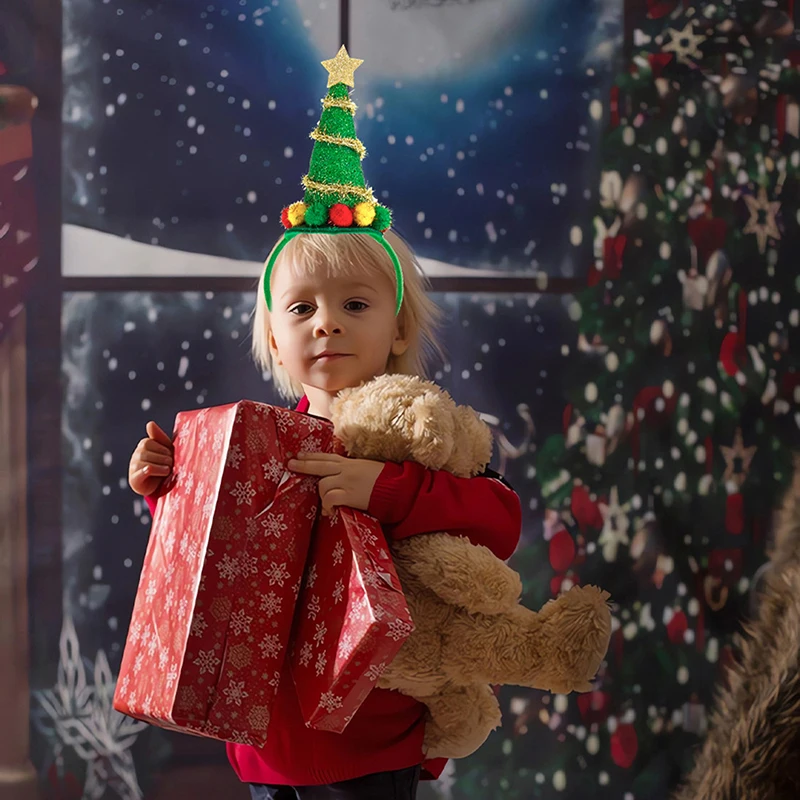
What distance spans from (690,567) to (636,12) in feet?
3.73

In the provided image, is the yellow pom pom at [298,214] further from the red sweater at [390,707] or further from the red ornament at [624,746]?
the red ornament at [624,746]

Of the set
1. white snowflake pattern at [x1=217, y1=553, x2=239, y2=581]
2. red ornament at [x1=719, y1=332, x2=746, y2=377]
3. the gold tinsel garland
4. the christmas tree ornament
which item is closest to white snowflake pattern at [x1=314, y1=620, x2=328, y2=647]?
white snowflake pattern at [x1=217, y1=553, x2=239, y2=581]

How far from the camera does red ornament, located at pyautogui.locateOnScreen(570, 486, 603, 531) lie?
194 centimetres

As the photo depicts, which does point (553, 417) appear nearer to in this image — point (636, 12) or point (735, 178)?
point (735, 178)

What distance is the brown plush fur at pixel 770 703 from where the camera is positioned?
474mm

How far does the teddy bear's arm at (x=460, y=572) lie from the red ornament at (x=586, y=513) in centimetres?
87

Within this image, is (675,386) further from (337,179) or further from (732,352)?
(337,179)

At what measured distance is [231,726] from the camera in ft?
3.20

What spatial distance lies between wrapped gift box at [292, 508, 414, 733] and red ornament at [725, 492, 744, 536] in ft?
3.68

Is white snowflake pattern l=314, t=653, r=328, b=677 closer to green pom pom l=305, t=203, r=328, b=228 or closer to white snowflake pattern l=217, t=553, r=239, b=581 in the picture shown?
Result: white snowflake pattern l=217, t=553, r=239, b=581

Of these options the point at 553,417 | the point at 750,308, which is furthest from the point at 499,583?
the point at 750,308

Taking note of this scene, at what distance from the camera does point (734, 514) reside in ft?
6.38

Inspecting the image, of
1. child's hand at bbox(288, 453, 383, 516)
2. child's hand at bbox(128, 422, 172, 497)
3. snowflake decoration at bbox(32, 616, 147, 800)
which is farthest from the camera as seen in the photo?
snowflake decoration at bbox(32, 616, 147, 800)

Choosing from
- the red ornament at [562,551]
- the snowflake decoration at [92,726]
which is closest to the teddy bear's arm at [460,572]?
the red ornament at [562,551]
